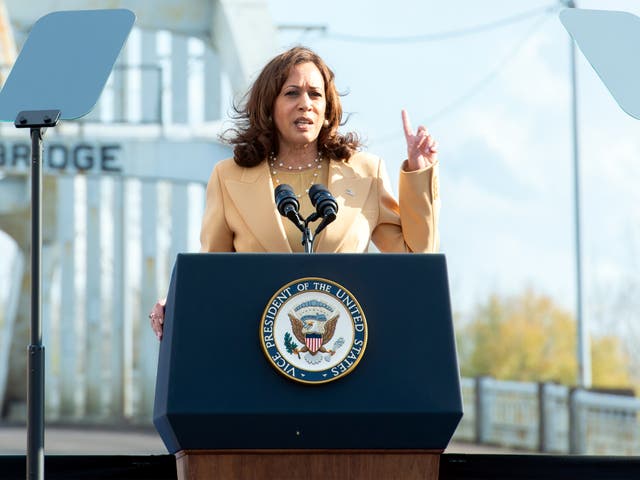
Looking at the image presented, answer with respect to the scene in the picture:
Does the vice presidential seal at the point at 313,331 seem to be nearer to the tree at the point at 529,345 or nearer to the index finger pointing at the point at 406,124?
the index finger pointing at the point at 406,124

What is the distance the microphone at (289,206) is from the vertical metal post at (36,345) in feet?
1.95

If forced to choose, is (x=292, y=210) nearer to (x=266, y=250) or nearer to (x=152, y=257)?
(x=266, y=250)

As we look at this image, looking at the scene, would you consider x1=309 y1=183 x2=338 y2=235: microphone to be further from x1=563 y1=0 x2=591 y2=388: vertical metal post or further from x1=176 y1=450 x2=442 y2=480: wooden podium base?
x1=563 y1=0 x2=591 y2=388: vertical metal post

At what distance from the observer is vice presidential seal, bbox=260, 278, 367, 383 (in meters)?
3.18

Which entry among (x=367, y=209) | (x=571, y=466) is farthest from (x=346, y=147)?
(x=571, y=466)

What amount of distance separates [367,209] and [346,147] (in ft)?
0.58

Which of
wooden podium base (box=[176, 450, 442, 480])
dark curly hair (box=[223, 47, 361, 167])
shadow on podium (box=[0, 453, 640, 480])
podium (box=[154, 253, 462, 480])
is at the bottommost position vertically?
shadow on podium (box=[0, 453, 640, 480])

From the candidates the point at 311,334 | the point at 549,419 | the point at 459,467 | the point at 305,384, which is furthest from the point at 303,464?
the point at 549,419

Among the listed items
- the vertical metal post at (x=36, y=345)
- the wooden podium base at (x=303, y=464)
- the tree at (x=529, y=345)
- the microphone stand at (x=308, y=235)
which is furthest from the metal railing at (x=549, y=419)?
the tree at (x=529, y=345)

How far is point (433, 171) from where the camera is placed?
3.69 metres

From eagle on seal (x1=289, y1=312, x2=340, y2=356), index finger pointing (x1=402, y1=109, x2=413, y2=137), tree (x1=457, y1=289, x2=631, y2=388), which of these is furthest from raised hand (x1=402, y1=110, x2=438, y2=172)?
tree (x1=457, y1=289, x2=631, y2=388)

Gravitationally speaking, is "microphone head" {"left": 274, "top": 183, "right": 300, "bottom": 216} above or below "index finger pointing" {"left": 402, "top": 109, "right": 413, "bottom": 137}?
below

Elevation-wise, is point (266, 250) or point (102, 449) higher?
point (266, 250)

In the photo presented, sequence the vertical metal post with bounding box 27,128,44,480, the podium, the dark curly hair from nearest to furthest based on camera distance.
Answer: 1. the podium
2. the vertical metal post with bounding box 27,128,44,480
3. the dark curly hair
